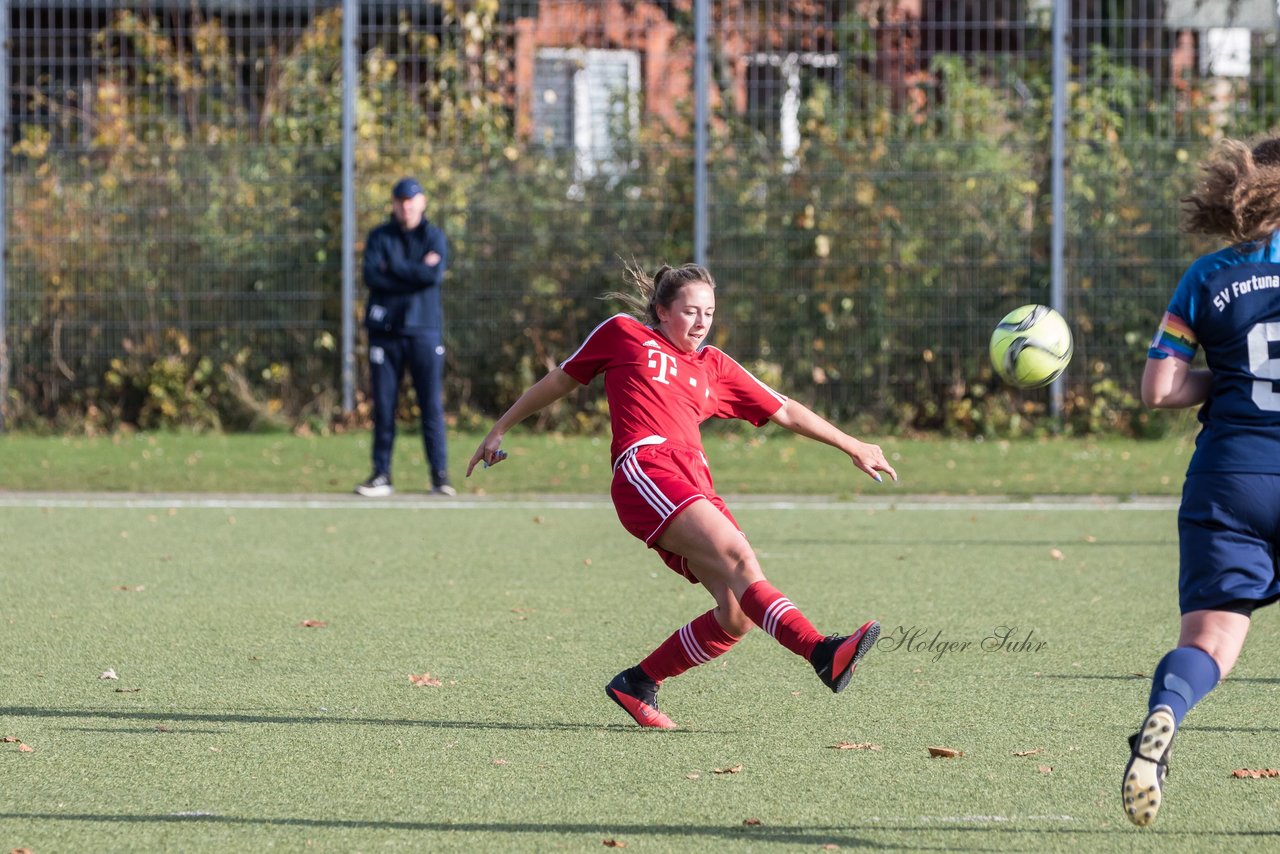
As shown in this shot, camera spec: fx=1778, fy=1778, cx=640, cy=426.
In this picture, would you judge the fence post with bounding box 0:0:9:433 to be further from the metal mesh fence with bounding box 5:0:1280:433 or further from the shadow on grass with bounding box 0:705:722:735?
the shadow on grass with bounding box 0:705:722:735

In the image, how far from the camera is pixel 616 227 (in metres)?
16.9

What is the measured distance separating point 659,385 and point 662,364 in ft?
0.29

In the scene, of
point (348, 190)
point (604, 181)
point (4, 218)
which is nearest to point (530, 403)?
point (604, 181)

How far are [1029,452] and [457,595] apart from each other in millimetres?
8104

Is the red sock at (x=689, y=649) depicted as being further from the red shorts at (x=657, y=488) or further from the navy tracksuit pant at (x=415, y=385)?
the navy tracksuit pant at (x=415, y=385)

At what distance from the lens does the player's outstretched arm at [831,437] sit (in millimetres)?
5824

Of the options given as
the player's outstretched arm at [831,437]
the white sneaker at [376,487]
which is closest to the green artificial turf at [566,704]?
the player's outstretched arm at [831,437]

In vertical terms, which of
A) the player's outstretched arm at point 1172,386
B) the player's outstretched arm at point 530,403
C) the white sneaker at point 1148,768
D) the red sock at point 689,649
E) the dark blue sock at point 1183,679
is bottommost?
the red sock at point 689,649

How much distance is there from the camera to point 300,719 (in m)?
5.69

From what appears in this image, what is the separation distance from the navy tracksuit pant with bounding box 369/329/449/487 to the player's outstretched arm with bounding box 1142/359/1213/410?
8775 millimetres

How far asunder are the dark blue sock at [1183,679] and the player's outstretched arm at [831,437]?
1622 mm

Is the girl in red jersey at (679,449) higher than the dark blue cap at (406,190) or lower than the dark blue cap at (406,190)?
lower

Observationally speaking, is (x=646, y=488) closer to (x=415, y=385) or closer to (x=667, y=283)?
(x=667, y=283)

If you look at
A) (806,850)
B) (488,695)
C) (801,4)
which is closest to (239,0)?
(801,4)
